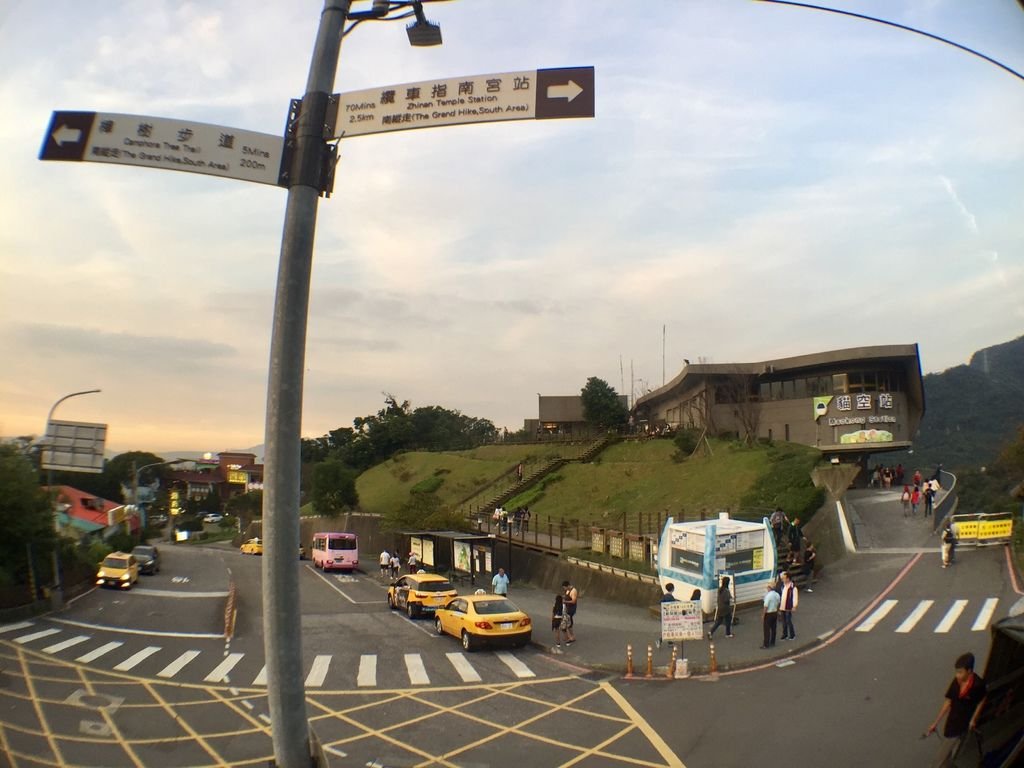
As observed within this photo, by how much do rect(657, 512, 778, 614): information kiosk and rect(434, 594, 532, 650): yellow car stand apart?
5449mm

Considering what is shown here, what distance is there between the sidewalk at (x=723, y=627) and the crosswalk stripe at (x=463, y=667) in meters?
2.41

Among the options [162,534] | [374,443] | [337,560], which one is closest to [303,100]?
[337,560]

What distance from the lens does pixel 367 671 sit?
17.0m

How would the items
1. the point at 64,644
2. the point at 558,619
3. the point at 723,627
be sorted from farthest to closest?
the point at 64,644, the point at 723,627, the point at 558,619

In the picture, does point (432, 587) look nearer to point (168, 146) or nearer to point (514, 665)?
point (514, 665)

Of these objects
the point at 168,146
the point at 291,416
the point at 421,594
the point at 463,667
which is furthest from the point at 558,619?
the point at 168,146

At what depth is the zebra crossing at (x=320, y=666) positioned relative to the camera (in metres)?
16.2

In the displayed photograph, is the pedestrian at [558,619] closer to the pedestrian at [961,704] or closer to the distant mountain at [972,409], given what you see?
the pedestrian at [961,704]

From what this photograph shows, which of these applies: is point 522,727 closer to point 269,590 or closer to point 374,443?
point 269,590

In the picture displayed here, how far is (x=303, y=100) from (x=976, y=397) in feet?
342

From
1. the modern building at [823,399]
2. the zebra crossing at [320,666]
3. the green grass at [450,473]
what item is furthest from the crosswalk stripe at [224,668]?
the green grass at [450,473]

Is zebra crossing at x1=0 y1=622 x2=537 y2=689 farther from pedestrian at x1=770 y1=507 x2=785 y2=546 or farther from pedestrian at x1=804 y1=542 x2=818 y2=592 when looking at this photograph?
pedestrian at x1=770 y1=507 x2=785 y2=546

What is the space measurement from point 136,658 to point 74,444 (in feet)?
36.5

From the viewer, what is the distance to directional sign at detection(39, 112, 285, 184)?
5207 millimetres
